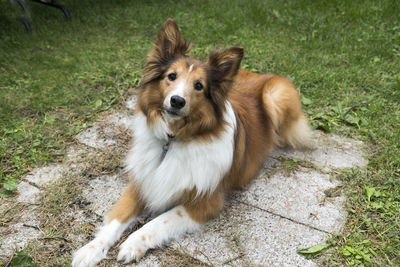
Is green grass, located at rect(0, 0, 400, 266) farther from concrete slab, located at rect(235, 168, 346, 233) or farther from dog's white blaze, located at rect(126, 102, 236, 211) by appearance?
dog's white blaze, located at rect(126, 102, 236, 211)

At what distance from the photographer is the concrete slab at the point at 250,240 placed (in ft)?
9.62

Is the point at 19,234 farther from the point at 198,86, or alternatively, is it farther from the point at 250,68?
the point at 250,68

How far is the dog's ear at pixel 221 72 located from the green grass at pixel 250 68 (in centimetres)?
158

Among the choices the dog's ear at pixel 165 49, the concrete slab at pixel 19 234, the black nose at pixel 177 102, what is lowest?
the concrete slab at pixel 19 234

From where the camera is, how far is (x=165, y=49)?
3131 mm

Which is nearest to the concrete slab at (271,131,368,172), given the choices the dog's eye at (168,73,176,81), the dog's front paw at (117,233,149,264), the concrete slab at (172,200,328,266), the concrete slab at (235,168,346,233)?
the concrete slab at (235,168,346,233)

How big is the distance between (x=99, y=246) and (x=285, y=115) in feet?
8.10

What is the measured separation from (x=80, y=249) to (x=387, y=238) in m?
2.58

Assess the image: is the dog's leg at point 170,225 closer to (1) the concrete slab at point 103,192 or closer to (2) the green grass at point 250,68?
(1) the concrete slab at point 103,192

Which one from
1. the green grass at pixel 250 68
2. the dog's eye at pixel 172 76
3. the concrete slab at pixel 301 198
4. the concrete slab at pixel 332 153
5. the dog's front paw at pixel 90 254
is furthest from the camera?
the concrete slab at pixel 332 153

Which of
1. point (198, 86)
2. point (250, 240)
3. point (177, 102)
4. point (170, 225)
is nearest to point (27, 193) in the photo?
point (170, 225)

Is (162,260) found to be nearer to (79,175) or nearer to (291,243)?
(291,243)

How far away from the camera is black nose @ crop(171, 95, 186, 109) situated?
111 inches

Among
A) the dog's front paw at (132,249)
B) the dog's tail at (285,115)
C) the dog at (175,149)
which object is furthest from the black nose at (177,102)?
the dog's tail at (285,115)
